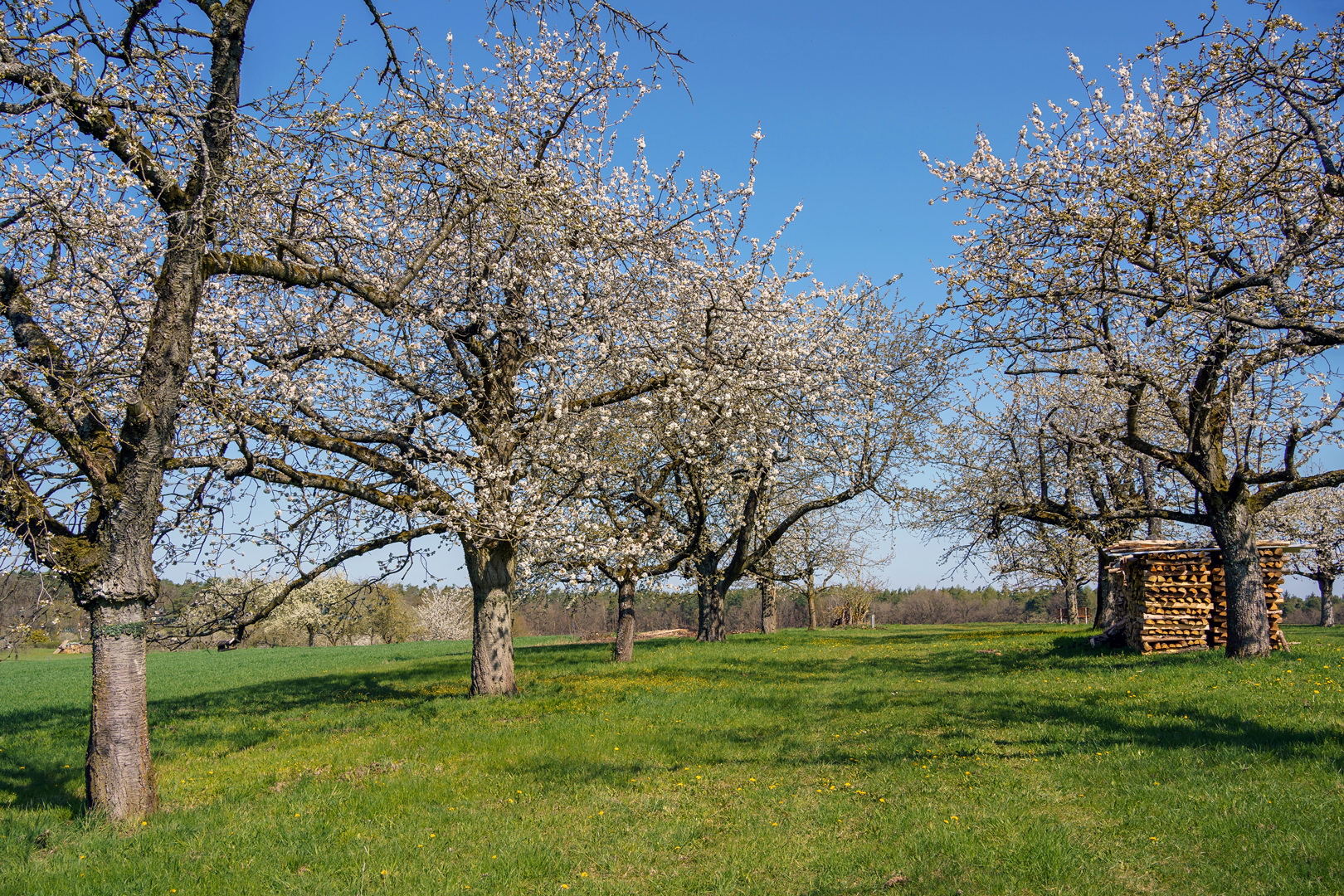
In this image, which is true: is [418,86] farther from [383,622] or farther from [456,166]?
[383,622]

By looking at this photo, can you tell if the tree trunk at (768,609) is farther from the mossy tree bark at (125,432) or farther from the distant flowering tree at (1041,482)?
the mossy tree bark at (125,432)

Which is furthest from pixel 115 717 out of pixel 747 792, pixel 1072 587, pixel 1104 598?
pixel 1072 587

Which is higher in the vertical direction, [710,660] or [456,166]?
[456,166]

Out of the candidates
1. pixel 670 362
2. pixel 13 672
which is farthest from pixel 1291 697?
pixel 13 672

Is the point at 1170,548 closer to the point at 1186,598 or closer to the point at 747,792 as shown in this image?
the point at 1186,598

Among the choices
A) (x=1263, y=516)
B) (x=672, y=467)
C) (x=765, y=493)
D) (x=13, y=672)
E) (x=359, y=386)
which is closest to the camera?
(x=359, y=386)

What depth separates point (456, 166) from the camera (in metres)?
6.63

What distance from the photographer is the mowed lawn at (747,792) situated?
17.7 ft

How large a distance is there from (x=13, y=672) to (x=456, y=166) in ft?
135

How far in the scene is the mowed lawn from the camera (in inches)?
213

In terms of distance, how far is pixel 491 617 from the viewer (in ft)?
43.9

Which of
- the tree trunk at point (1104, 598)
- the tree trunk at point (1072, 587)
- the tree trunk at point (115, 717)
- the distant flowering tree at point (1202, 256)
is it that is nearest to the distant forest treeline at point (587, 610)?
the tree trunk at point (115, 717)

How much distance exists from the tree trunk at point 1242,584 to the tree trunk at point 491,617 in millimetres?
12237

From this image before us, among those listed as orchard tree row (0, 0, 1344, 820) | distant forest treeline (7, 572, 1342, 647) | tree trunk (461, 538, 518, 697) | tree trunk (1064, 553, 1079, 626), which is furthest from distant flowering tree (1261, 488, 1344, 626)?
tree trunk (461, 538, 518, 697)
